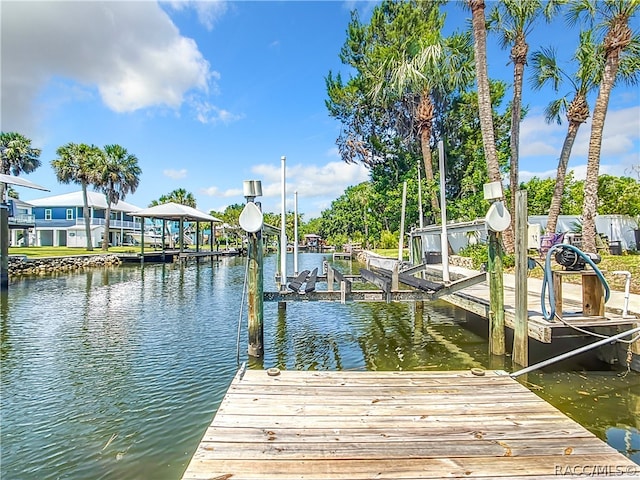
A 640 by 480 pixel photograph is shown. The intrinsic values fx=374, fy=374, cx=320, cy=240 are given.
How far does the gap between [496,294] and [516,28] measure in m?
12.0

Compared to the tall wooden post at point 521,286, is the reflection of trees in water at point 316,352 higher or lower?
lower

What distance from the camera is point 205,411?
440 cm

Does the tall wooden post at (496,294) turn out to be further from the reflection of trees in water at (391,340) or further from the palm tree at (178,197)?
the palm tree at (178,197)

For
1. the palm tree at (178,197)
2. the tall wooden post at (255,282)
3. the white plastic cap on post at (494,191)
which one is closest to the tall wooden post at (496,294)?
the white plastic cap on post at (494,191)

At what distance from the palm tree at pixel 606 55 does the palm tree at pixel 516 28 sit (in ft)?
→ 3.43

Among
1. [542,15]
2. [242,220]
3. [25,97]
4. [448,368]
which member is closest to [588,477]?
[448,368]

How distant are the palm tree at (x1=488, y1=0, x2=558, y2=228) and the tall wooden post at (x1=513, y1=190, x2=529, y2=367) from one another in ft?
27.0

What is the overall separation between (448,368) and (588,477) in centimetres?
367

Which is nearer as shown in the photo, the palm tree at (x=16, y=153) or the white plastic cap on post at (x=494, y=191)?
the white plastic cap on post at (x=494, y=191)

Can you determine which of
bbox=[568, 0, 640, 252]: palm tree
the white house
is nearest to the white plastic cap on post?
bbox=[568, 0, 640, 252]: palm tree

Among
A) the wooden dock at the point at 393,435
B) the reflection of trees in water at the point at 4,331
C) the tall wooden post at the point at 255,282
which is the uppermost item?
the tall wooden post at the point at 255,282

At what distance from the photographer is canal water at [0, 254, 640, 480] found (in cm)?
364

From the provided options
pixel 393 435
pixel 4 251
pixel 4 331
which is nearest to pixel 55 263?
pixel 4 251

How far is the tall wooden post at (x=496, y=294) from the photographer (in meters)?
5.69
